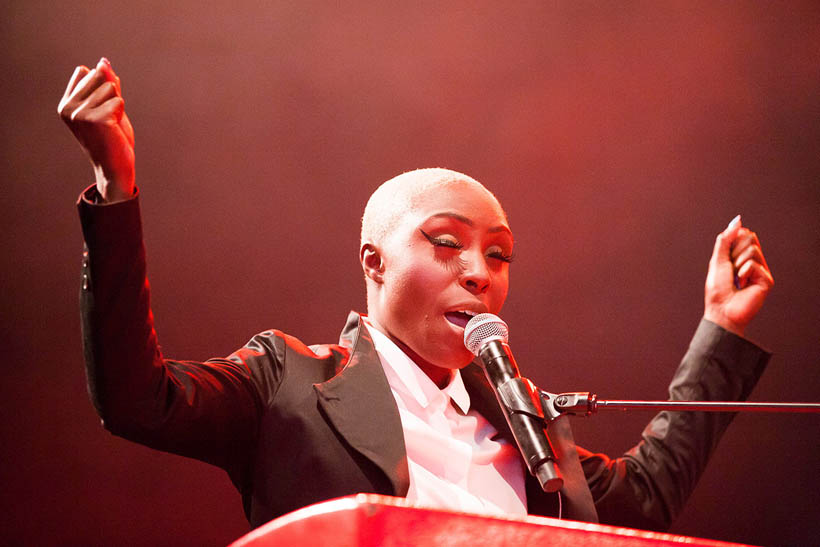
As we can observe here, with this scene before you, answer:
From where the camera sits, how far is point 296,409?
1.34 metres

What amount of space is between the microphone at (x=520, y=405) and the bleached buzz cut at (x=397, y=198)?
42 cm

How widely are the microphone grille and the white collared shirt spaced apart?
23 cm

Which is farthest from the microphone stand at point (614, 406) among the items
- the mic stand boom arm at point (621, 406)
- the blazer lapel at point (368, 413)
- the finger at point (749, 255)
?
the finger at point (749, 255)

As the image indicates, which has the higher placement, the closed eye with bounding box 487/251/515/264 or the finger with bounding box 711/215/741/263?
the finger with bounding box 711/215/741/263

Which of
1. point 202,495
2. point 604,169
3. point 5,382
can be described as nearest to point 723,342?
point 604,169

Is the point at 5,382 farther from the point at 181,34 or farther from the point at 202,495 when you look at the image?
the point at 181,34

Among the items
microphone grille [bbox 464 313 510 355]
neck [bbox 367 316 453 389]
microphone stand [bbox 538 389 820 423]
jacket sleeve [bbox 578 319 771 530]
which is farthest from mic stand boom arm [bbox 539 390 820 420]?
jacket sleeve [bbox 578 319 771 530]

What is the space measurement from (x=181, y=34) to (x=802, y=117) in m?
1.93

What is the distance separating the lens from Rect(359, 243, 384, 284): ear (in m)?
1.58

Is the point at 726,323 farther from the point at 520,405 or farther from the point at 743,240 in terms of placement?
the point at 520,405

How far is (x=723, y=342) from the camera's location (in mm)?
1762

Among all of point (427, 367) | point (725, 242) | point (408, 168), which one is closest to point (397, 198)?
point (427, 367)

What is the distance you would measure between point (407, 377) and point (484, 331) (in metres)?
0.29

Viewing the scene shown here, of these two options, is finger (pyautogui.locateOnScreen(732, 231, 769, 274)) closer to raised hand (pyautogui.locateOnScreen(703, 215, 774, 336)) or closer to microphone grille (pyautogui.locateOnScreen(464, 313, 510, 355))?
raised hand (pyautogui.locateOnScreen(703, 215, 774, 336))
